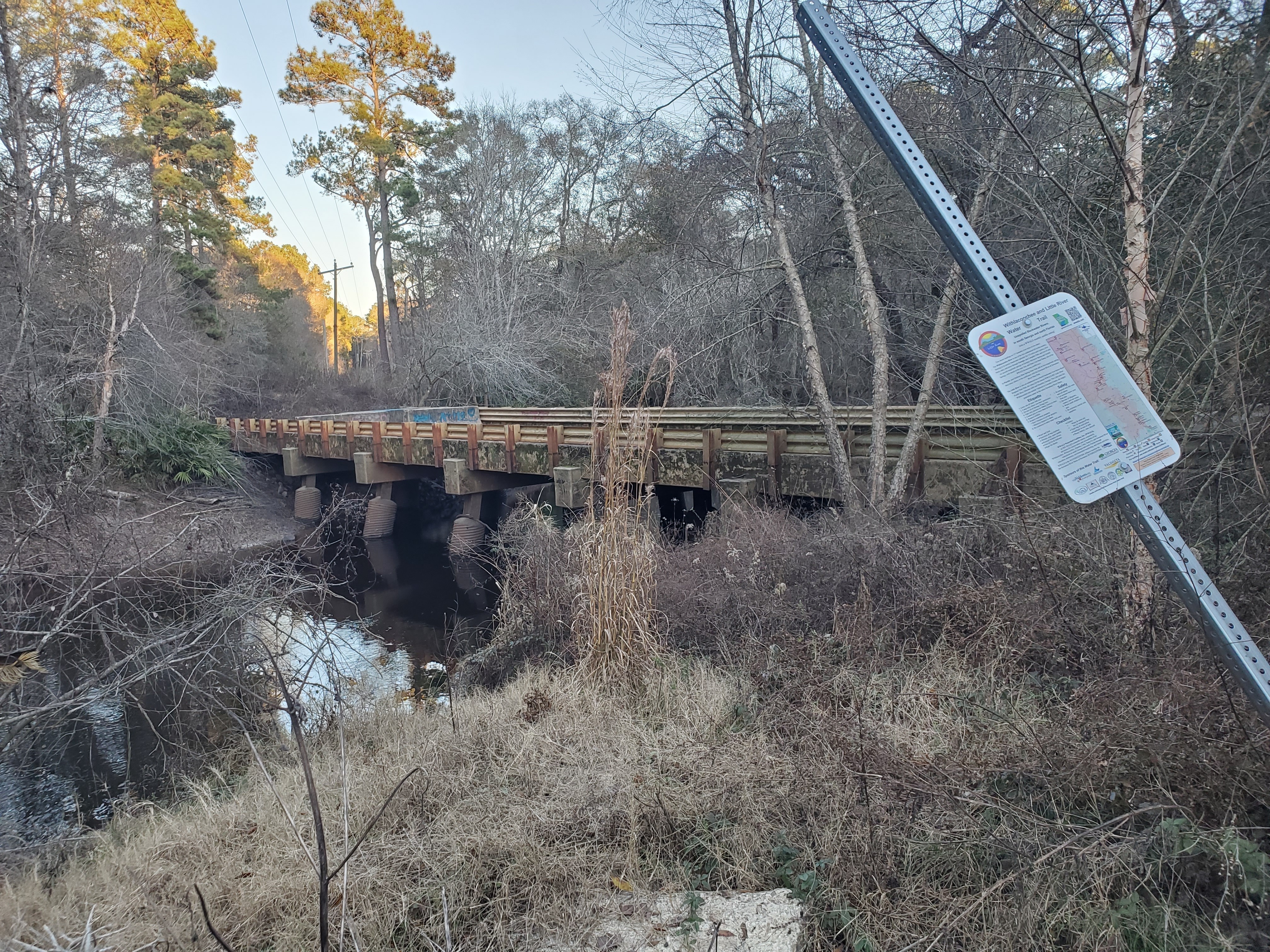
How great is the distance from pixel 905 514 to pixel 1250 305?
15.2ft

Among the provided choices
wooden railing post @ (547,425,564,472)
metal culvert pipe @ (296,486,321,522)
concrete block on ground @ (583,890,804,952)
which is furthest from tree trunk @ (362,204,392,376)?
concrete block on ground @ (583,890,804,952)

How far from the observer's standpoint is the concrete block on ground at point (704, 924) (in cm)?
244

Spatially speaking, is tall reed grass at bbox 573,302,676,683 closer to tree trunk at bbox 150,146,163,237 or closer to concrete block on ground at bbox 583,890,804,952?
concrete block on ground at bbox 583,890,804,952

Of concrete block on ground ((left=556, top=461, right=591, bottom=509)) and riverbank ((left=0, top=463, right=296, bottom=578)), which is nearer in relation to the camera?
riverbank ((left=0, top=463, right=296, bottom=578))

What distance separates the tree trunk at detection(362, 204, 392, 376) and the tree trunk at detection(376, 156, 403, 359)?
639mm

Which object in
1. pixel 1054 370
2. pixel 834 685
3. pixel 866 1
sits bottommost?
pixel 834 685

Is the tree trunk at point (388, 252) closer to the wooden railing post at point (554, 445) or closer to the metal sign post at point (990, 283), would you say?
the wooden railing post at point (554, 445)

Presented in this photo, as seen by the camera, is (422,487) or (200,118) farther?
(200,118)

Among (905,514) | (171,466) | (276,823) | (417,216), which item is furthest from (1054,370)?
(417,216)

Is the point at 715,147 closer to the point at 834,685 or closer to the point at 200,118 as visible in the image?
the point at 834,685

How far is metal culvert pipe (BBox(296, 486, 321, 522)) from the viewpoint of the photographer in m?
21.6

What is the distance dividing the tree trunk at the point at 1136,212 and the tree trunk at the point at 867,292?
16.2ft

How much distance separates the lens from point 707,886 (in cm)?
291

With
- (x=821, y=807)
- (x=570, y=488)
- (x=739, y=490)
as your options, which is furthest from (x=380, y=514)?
(x=821, y=807)
